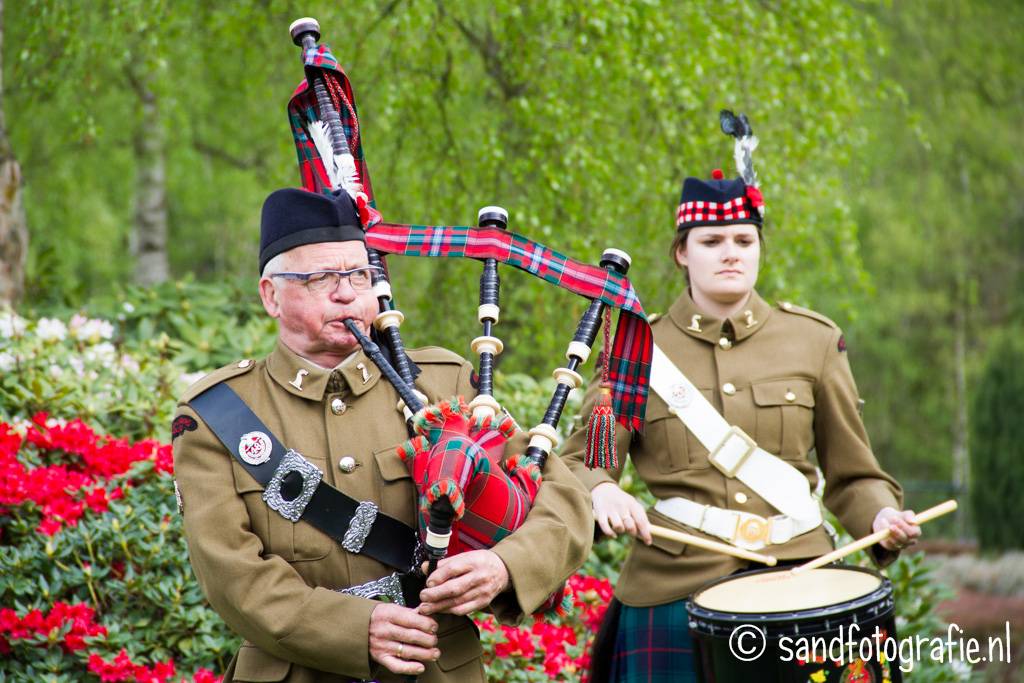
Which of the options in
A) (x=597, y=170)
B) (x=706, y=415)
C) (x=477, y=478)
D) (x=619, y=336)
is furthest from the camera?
(x=597, y=170)

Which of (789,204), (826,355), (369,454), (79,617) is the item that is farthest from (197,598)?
(789,204)

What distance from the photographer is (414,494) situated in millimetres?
2477

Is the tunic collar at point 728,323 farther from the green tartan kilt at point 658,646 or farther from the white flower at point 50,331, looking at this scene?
the white flower at point 50,331

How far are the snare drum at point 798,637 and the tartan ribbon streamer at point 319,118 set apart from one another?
50.1 inches

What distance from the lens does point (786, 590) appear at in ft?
10.1

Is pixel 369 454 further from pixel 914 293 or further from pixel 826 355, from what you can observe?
pixel 914 293

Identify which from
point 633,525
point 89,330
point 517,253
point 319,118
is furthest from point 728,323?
point 89,330

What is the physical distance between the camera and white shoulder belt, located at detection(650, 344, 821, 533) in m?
3.30

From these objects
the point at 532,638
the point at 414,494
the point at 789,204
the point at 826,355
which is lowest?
the point at 532,638

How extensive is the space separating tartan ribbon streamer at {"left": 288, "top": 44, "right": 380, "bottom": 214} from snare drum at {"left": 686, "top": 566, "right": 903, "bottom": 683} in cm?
127

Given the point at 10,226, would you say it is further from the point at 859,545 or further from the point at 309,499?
the point at 859,545

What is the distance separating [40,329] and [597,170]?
2.85 meters

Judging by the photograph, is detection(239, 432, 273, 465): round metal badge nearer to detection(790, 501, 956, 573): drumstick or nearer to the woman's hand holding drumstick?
the woman's hand holding drumstick

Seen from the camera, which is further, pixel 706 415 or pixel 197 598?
pixel 197 598
